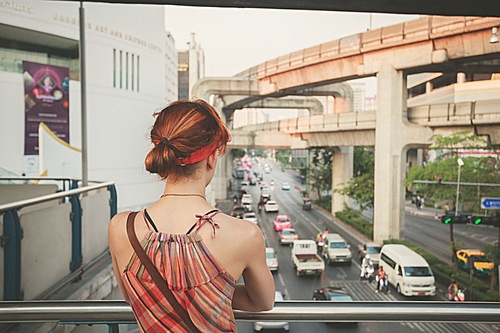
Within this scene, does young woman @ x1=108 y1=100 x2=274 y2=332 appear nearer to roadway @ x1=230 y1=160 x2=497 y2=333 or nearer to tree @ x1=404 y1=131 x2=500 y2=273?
roadway @ x1=230 y1=160 x2=497 y2=333

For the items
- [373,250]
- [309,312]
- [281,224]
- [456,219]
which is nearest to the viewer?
[309,312]

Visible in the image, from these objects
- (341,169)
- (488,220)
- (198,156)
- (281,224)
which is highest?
(198,156)

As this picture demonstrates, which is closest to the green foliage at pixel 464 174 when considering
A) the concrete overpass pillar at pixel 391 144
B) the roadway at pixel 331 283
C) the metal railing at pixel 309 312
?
the concrete overpass pillar at pixel 391 144

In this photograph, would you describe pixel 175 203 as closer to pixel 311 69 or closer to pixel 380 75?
pixel 380 75

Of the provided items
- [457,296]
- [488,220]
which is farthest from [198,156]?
[457,296]

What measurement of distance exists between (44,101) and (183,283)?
2654 centimetres

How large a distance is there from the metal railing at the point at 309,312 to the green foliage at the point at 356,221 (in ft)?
75.6

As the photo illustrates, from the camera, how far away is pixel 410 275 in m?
14.2

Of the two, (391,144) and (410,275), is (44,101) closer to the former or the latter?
(391,144)

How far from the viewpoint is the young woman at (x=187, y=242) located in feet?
3.83

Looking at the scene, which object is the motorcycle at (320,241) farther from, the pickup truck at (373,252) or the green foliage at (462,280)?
the green foliage at (462,280)

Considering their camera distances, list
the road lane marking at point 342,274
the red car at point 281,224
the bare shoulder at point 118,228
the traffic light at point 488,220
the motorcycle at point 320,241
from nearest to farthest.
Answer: the bare shoulder at point 118,228 → the traffic light at point 488,220 → the road lane marking at point 342,274 → the motorcycle at point 320,241 → the red car at point 281,224

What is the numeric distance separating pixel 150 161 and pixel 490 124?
20.3m

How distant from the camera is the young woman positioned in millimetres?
1166
